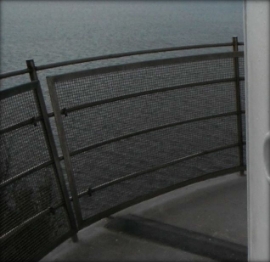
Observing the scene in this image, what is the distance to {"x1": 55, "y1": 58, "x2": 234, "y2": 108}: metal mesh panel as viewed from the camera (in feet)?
12.2

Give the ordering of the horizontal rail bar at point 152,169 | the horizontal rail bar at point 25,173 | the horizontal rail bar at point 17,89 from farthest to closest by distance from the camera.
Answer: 1. the horizontal rail bar at point 152,169
2. the horizontal rail bar at point 25,173
3. the horizontal rail bar at point 17,89

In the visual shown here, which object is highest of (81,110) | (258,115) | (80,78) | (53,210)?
(258,115)

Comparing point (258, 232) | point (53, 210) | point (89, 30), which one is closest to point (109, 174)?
point (53, 210)

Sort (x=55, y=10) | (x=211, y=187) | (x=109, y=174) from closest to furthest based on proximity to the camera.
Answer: (x=109, y=174), (x=211, y=187), (x=55, y=10)

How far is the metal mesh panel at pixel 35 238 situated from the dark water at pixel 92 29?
3.88 metres

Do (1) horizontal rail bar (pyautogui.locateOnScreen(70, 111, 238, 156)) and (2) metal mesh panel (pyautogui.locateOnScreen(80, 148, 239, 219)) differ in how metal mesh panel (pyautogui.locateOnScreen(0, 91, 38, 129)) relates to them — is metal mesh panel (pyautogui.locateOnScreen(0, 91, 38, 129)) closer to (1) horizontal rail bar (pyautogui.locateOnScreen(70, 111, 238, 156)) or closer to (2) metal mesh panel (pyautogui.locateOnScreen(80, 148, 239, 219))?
(1) horizontal rail bar (pyautogui.locateOnScreen(70, 111, 238, 156))

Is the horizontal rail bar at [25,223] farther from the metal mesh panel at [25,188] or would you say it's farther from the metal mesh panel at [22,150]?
the metal mesh panel at [22,150]

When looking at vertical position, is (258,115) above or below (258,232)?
above

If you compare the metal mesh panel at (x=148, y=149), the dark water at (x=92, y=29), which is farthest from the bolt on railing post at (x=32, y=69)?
the dark water at (x=92, y=29)

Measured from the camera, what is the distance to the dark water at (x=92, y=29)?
9.86m

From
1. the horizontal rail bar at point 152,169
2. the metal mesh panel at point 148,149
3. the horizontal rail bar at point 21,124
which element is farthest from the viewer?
the horizontal rail bar at point 152,169

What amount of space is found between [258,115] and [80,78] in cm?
278

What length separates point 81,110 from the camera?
12.6 ft

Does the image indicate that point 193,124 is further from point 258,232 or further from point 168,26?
point 168,26
